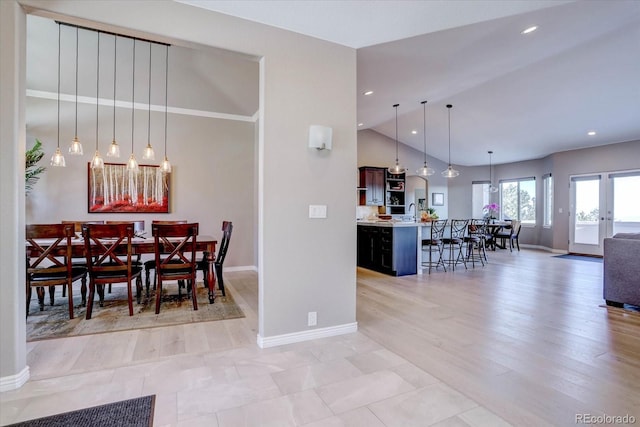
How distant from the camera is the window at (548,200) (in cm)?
906

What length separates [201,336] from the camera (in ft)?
9.59

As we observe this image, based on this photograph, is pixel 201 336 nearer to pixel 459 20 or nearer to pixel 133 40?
pixel 459 20

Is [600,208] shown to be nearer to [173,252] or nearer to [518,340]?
[518,340]

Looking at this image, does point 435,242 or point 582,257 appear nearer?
point 435,242

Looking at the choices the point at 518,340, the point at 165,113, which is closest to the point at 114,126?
the point at 165,113

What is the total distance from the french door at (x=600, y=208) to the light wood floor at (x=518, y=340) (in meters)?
3.40

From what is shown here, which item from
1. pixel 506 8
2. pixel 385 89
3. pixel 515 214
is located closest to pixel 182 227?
pixel 385 89

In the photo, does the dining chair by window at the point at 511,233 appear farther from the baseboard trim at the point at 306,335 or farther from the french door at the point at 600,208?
the baseboard trim at the point at 306,335

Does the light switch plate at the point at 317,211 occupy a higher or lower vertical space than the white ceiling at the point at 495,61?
lower

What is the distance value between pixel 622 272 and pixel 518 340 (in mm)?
2068

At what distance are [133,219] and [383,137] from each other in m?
7.17

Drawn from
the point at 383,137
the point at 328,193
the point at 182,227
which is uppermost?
the point at 383,137

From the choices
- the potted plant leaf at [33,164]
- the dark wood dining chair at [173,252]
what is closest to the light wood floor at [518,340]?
the dark wood dining chair at [173,252]

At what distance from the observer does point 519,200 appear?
10.2m
